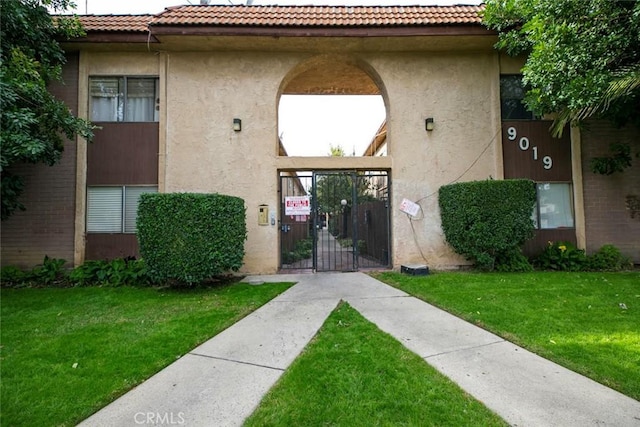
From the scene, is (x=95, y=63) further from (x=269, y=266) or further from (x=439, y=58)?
(x=439, y=58)

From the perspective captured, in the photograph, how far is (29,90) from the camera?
5.46 m

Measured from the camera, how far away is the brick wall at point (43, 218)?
7488 mm

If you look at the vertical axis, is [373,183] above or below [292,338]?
above

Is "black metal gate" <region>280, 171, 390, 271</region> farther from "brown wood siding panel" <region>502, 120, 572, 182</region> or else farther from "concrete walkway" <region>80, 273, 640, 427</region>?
"concrete walkway" <region>80, 273, 640, 427</region>

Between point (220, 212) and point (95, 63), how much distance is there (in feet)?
18.5

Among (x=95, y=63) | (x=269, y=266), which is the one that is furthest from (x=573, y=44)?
(x=95, y=63)

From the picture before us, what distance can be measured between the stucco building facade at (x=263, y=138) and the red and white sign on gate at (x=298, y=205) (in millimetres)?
285

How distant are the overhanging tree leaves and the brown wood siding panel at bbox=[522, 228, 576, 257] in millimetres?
10610

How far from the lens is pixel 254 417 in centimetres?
221

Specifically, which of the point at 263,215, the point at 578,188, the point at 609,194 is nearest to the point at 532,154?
the point at 578,188

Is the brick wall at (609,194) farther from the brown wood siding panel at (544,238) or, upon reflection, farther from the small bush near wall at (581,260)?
the brown wood siding panel at (544,238)

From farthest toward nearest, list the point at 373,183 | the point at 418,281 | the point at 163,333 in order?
the point at 373,183 → the point at 418,281 → the point at 163,333

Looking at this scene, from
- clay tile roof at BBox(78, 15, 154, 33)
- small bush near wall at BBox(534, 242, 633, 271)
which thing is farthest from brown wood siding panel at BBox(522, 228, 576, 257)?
clay tile roof at BBox(78, 15, 154, 33)

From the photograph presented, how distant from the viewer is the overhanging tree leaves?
5.15 metres
